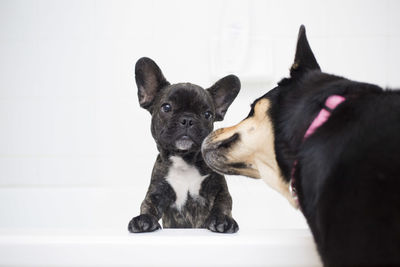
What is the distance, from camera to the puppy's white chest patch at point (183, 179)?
1520mm

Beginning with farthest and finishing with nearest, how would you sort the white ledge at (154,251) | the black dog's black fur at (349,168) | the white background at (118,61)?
the white background at (118,61)
the white ledge at (154,251)
the black dog's black fur at (349,168)

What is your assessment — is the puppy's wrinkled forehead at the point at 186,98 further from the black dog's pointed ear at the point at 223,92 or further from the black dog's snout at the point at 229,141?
the black dog's snout at the point at 229,141

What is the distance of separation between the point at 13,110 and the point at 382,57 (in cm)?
242

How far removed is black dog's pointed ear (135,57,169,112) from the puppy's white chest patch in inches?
11.4

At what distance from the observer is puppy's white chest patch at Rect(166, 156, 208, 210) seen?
1520 millimetres

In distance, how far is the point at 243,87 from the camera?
239 cm

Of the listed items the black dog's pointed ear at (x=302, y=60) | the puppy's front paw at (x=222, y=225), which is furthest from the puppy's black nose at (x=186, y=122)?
the black dog's pointed ear at (x=302, y=60)

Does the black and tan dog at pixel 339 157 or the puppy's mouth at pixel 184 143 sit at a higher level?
the black and tan dog at pixel 339 157

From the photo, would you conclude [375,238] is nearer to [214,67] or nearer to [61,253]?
[61,253]

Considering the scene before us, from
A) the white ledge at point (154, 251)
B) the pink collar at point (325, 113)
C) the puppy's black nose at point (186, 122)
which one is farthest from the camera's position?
the puppy's black nose at point (186, 122)

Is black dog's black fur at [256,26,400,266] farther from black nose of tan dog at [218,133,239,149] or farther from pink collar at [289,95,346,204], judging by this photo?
black nose of tan dog at [218,133,239,149]

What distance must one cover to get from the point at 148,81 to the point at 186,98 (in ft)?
0.75

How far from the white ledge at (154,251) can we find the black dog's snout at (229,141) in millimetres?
302

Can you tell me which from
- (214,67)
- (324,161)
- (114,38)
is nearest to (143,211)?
(324,161)
